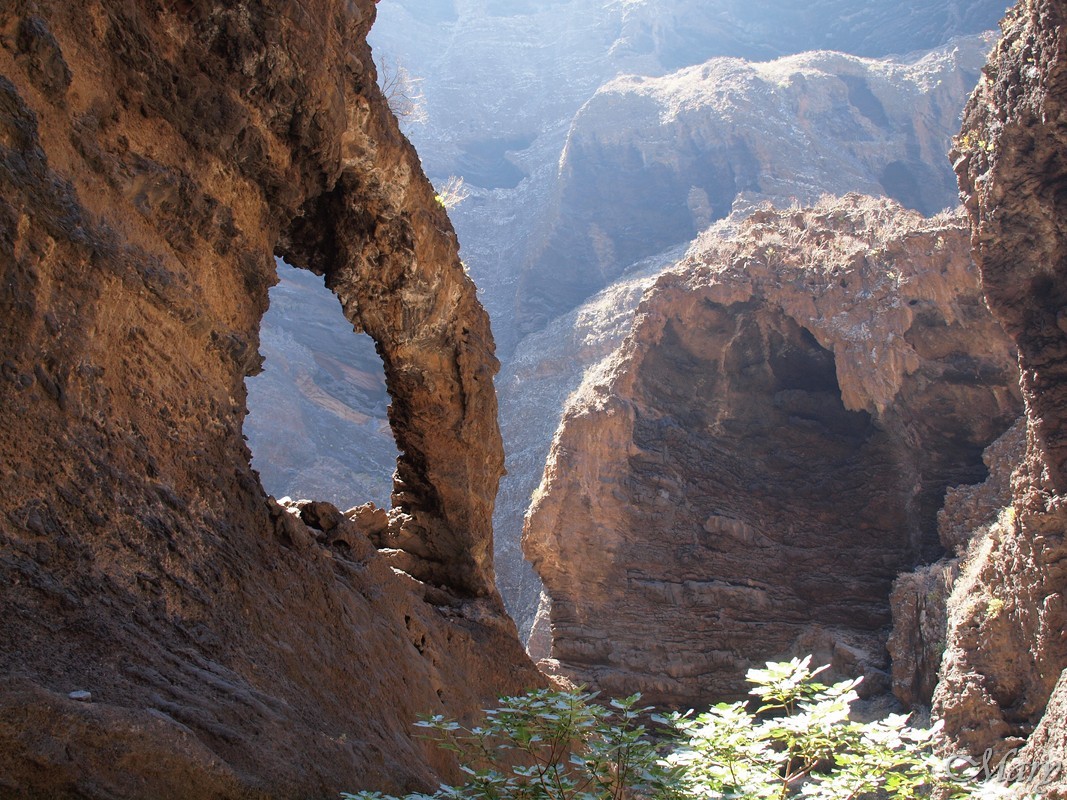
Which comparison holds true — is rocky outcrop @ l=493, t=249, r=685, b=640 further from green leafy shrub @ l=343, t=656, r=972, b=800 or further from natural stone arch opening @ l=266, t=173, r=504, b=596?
green leafy shrub @ l=343, t=656, r=972, b=800

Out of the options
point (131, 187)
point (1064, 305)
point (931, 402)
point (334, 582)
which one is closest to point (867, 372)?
point (931, 402)

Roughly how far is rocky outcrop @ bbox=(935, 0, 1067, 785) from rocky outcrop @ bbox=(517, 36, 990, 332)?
32.7 metres

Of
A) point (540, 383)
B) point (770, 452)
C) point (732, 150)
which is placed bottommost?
point (770, 452)

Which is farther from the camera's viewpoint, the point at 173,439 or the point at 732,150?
the point at 732,150

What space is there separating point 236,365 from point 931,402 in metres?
16.1

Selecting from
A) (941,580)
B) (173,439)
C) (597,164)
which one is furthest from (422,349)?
(597,164)

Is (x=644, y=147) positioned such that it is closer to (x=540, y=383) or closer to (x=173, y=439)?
(x=540, y=383)

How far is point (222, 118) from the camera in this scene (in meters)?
5.62

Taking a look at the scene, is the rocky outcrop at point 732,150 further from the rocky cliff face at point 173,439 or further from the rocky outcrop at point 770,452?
the rocky cliff face at point 173,439

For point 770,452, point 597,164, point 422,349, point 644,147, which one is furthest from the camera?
point 597,164

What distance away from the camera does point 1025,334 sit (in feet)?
41.1

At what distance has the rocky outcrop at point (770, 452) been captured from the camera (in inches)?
724

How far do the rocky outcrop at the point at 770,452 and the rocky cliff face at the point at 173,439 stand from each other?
1188 cm

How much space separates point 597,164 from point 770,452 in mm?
35406
